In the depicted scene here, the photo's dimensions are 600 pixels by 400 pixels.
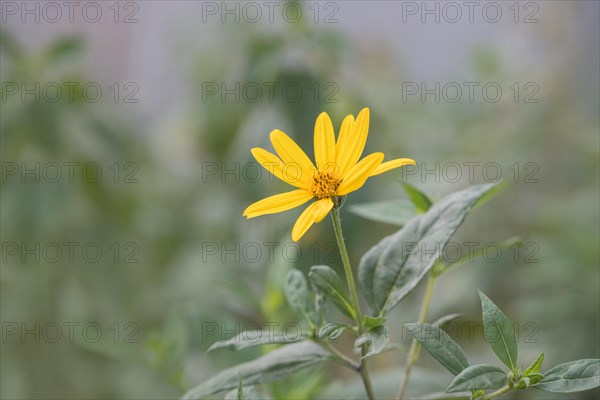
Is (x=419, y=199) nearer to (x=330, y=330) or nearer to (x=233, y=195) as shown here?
(x=330, y=330)

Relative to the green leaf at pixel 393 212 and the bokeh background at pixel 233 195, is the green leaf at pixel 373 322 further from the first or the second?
the bokeh background at pixel 233 195

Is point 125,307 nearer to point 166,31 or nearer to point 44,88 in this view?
point 44,88

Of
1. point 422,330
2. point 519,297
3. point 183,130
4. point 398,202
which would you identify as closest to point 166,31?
point 183,130

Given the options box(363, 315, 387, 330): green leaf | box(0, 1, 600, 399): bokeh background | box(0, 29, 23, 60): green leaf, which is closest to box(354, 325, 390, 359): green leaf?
box(363, 315, 387, 330): green leaf

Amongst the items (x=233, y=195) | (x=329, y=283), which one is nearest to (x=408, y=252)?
(x=329, y=283)

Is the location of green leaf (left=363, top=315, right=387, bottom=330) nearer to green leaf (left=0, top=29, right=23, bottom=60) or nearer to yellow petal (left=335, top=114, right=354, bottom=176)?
yellow petal (left=335, top=114, right=354, bottom=176)

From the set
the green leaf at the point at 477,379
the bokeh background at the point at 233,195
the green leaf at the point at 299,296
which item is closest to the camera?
the green leaf at the point at 477,379

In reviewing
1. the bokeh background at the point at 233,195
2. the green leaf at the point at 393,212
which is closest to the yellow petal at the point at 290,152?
the green leaf at the point at 393,212
